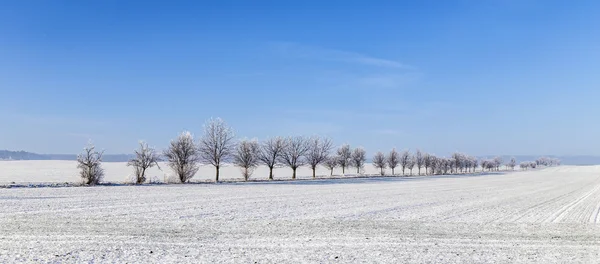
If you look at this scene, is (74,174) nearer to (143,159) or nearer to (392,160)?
(143,159)

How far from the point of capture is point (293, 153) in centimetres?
9056

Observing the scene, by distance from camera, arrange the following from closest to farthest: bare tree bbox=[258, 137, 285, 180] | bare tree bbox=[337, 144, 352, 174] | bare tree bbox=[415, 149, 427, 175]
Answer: bare tree bbox=[258, 137, 285, 180] → bare tree bbox=[337, 144, 352, 174] → bare tree bbox=[415, 149, 427, 175]

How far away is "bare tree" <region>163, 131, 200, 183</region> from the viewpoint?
60469mm

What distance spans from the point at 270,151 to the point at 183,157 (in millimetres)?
26478

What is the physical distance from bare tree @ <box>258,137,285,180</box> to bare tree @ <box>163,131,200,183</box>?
2050cm

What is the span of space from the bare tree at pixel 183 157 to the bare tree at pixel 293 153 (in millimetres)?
26436

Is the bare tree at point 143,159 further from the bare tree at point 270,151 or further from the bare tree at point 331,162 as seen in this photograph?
the bare tree at point 331,162

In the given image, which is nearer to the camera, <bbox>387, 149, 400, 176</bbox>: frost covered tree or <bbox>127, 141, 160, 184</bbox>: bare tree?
<bbox>127, 141, 160, 184</bbox>: bare tree

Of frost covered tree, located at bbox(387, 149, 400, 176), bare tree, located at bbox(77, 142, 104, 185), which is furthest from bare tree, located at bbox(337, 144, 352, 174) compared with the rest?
bare tree, located at bbox(77, 142, 104, 185)

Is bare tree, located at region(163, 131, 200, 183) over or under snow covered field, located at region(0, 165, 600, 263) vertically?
over

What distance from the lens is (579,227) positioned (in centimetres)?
2030

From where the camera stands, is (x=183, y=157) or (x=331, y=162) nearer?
(x=183, y=157)

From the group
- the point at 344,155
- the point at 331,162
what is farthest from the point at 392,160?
the point at 331,162

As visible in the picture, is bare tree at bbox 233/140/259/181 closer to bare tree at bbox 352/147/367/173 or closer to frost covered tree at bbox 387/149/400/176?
bare tree at bbox 352/147/367/173
